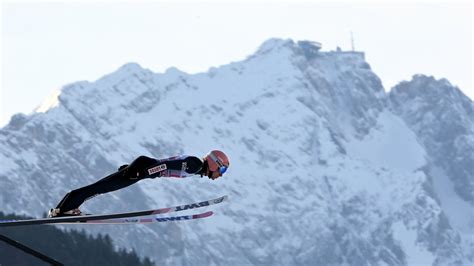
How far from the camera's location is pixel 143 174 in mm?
15844

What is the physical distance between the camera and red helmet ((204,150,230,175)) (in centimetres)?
1686

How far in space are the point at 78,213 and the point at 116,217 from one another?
0.60 m

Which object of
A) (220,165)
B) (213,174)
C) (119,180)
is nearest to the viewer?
(119,180)

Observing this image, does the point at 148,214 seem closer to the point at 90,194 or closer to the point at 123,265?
the point at 90,194

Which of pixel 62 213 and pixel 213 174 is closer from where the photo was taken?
pixel 62 213

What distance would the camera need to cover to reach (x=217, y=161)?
55.6 feet

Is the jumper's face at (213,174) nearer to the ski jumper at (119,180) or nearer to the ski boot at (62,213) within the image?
the ski jumper at (119,180)

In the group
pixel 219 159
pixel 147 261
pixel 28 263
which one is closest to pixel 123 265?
pixel 147 261

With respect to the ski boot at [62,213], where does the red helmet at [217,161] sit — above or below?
above

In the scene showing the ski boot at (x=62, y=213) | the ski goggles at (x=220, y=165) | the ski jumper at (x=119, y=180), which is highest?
the ski goggles at (x=220, y=165)

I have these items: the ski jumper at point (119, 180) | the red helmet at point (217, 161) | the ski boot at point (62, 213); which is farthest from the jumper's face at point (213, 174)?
the ski boot at point (62, 213)

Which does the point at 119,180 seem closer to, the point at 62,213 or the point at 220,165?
the point at 62,213

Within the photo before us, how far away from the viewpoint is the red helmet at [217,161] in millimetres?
16859

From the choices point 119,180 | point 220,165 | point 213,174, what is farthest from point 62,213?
point 220,165
